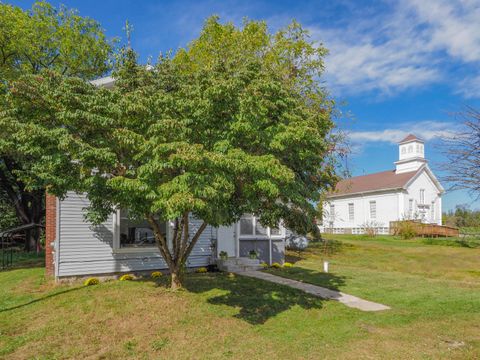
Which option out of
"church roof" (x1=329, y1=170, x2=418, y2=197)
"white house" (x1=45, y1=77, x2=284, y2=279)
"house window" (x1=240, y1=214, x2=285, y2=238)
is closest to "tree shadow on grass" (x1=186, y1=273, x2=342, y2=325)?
"white house" (x1=45, y1=77, x2=284, y2=279)

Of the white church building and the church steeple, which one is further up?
the church steeple

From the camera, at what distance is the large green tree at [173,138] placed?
6.86m

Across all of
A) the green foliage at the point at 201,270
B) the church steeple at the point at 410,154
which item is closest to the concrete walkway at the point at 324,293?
the green foliage at the point at 201,270

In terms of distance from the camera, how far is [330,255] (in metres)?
20.7

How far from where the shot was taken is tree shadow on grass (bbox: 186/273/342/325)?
8.74m

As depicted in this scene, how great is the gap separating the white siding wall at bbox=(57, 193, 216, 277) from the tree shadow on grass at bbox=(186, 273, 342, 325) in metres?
2.31

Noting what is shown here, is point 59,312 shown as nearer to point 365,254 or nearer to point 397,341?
point 397,341

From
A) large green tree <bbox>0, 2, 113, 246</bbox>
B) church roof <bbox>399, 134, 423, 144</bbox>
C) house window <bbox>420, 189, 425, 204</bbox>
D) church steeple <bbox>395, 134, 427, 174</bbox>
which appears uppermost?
large green tree <bbox>0, 2, 113, 246</bbox>

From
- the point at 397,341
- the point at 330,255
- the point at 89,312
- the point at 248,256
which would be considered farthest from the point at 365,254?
the point at 89,312

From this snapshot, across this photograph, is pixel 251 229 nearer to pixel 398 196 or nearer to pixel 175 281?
pixel 175 281

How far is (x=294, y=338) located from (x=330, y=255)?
46.5ft

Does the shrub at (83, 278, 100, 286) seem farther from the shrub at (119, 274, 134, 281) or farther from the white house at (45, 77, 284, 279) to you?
the shrub at (119, 274, 134, 281)

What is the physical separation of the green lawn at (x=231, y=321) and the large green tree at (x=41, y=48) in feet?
37.1

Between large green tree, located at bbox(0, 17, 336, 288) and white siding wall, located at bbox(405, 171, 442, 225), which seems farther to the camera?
white siding wall, located at bbox(405, 171, 442, 225)
